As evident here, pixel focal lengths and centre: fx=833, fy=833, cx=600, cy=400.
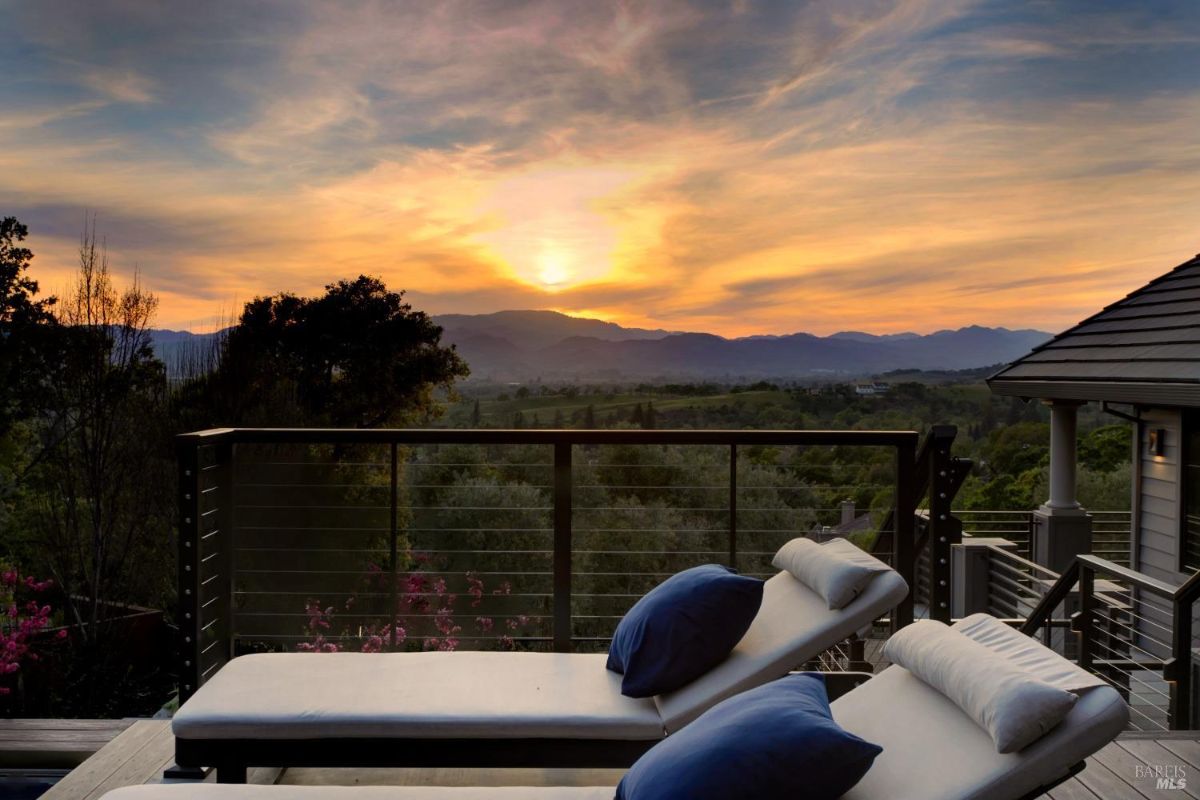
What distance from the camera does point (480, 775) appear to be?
2.80 m

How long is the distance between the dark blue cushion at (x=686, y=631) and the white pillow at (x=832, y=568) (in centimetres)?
21

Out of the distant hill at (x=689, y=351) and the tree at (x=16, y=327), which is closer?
the tree at (x=16, y=327)

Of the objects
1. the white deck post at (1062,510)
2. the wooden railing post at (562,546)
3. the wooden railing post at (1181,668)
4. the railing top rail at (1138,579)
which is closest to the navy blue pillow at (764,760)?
the wooden railing post at (562,546)

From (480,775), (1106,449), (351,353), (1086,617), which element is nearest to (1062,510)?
(1086,617)

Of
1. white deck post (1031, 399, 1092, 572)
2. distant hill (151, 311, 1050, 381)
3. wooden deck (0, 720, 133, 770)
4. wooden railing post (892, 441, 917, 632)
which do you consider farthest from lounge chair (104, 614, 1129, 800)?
distant hill (151, 311, 1050, 381)

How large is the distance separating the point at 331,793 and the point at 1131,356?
692 centimetres

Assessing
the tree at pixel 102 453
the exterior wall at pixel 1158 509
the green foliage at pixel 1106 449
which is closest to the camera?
the exterior wall at pixel 1158 509

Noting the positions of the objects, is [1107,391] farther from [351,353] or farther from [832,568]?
[351,353]

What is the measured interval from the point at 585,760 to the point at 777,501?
29.5 ft

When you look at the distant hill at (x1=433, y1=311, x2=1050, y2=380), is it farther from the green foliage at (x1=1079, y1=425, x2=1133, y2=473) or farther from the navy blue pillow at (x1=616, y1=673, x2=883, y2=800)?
the navy blue pillow at (x1=616, y1=673, x2=883, y2=800)

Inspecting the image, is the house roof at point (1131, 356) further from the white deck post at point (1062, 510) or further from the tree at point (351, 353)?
the tree at point (351, 353)

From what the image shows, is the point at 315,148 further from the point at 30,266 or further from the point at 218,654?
the point at 218,654

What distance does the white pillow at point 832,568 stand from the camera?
2.44 m

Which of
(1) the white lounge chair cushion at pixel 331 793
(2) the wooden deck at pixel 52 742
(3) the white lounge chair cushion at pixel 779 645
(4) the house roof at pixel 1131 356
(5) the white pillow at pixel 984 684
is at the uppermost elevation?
(4) the house roof at pixel 1131 356
